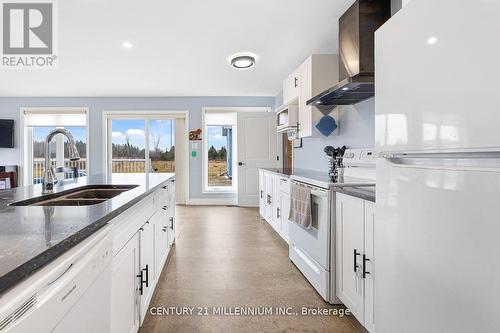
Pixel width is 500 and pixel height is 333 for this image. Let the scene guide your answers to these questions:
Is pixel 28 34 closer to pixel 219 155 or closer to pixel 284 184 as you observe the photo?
pixel 284 184

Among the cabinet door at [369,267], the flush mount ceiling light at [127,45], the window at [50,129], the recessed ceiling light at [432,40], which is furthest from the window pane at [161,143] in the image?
the recessed ceiling light at [432,40]

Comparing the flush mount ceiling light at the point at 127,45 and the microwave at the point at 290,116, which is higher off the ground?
the flush mount ceiling light at the point at 127,45

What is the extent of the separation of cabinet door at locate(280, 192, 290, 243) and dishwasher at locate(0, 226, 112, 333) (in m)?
2.43

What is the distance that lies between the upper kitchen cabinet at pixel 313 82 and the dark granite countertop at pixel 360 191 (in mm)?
1492

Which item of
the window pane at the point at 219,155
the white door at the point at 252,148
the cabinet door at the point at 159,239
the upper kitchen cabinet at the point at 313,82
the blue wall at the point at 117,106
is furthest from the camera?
the window pane at the point at 219,155

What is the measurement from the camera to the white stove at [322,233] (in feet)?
6.59

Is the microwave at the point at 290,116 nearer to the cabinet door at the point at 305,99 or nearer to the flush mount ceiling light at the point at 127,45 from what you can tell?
the cabinet door at the point at 305,99

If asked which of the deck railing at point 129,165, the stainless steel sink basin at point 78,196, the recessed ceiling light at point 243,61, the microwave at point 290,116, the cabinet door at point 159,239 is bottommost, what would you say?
the cabinet door at point 159,239

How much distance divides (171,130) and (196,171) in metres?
1.11

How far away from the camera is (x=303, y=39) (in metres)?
3.48

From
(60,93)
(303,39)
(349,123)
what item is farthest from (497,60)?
(60,93)

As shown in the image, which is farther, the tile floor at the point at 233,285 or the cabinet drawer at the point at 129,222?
the tile floor at the point at 233,285

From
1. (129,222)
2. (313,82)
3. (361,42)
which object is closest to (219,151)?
(313,82)

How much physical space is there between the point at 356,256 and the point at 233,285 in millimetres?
1112
